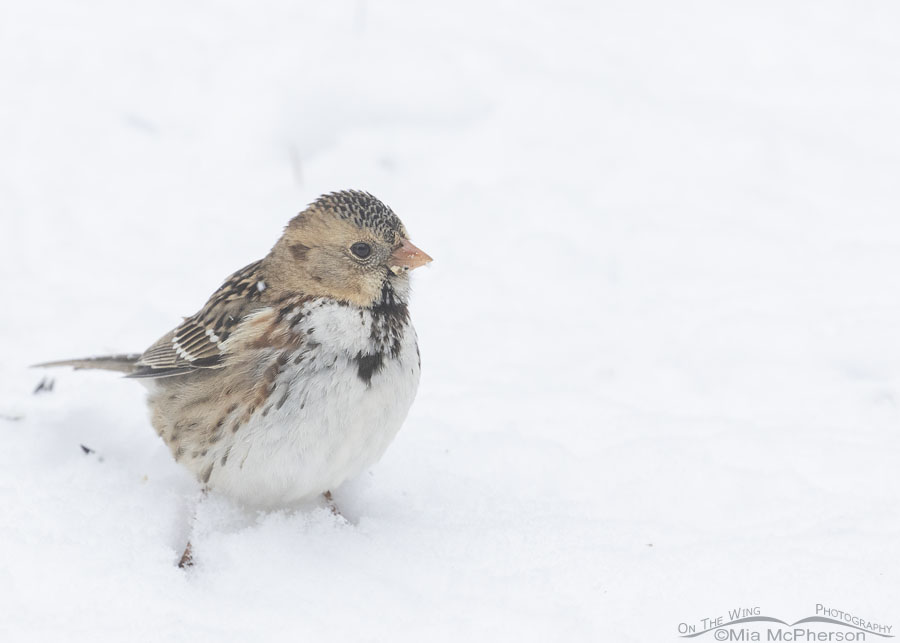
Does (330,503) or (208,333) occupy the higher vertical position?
(208,333)

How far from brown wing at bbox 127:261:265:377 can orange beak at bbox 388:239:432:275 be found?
542mm

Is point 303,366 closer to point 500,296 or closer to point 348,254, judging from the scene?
point 348,254

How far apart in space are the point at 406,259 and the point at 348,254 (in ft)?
0.75

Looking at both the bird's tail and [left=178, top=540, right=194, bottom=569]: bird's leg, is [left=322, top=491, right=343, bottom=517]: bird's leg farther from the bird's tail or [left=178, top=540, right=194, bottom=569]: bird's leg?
the bird's tail

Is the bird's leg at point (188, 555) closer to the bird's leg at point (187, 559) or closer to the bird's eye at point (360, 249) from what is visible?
the bird's leg at point (187, 559)

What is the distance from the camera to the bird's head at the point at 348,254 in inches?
146

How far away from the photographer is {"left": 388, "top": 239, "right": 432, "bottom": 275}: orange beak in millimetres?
3766

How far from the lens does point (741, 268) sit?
5793 millimetres

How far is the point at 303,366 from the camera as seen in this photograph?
348cm

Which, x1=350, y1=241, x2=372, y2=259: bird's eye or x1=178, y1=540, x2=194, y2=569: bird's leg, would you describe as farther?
x1=350, y1=241, x2=372, y2=259: bird's eye

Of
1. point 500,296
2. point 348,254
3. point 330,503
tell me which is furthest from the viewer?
point 500,296

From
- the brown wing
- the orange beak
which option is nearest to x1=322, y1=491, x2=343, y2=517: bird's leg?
the brown wing

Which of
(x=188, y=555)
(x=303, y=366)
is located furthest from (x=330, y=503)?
(x=303, y=366)

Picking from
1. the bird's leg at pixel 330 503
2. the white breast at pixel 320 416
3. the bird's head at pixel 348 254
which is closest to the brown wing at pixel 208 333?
the bird's head at pixel 348 254
